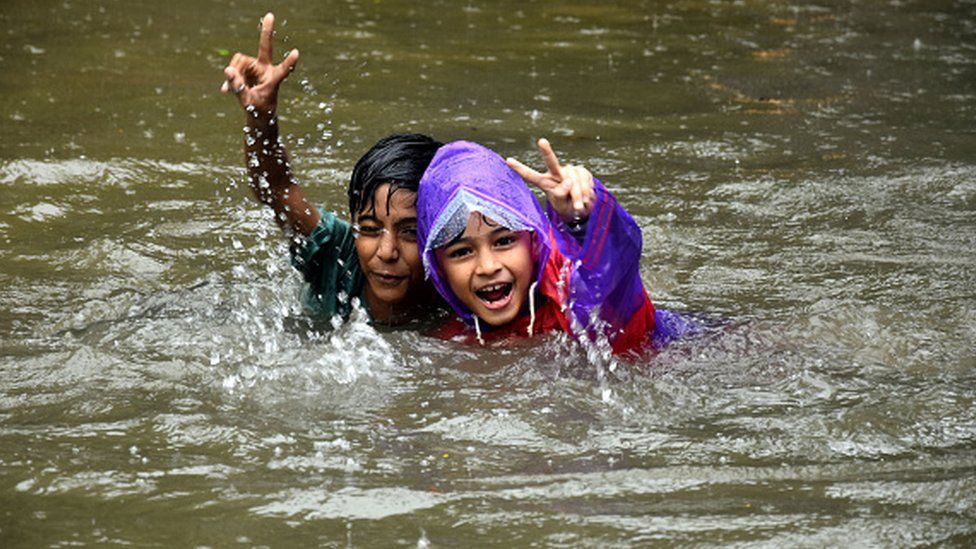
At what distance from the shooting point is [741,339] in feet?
16.9

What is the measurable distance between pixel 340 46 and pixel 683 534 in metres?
7.73

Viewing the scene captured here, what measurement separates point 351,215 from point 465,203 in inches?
30.7

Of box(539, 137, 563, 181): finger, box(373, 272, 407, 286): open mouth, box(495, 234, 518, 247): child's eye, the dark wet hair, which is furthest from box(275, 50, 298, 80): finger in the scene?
box(539, 137, 563, 181): finger

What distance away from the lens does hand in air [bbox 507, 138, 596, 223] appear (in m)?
4.36

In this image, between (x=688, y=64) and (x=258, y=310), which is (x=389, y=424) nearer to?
(x=258, y=310)

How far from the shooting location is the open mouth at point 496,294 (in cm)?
484

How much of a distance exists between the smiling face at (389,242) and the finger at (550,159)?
85 centimetres

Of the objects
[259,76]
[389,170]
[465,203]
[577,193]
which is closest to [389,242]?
[389,170]


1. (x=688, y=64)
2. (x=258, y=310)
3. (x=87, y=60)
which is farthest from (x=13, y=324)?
(x=688, y=64)

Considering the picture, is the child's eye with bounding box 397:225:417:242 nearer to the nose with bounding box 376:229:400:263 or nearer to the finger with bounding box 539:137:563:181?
the nose with bounding box 376:229:400:263

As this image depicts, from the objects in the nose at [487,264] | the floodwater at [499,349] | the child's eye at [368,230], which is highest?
the child's eye at [368,230]

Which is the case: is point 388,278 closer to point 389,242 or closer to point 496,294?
point 389,242

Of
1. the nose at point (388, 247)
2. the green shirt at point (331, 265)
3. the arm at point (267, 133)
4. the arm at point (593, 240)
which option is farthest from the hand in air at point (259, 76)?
the arm at point (593, 240)

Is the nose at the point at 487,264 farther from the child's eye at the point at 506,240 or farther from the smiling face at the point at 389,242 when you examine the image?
the smiling face at the point at 389,242
